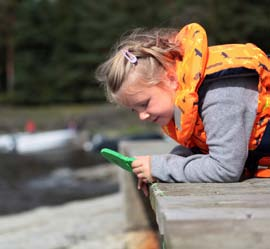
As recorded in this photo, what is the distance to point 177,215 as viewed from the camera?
166 centimetres

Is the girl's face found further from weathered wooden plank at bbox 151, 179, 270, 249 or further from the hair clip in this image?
weathered wooden plank at bbox 151, 179, 270, 249

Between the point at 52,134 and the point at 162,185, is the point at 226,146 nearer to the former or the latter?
the point at 162,185

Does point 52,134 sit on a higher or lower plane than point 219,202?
lower

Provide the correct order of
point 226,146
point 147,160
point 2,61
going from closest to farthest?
point 226,146 < point 147,160 < point 2,61

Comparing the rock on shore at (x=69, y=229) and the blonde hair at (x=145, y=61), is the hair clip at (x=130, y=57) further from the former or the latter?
the rock on shore at (x=69, y=229)

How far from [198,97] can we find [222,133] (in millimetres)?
183

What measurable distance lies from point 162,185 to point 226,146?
29 centimetres

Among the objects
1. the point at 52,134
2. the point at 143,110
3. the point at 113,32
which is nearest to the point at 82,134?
the point at 52,134

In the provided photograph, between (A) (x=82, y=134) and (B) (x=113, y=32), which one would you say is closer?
(A) (x=82, y=134)

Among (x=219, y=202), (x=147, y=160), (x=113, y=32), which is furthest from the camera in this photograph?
(x=113, y=32)

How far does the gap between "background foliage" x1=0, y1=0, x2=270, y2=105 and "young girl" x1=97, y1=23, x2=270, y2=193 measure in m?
36.8

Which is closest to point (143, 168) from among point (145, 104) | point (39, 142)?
point (145, 104)

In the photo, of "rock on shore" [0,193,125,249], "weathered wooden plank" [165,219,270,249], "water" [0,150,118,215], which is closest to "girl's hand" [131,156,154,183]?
"weathered wooden plank" [165,219,270,249]

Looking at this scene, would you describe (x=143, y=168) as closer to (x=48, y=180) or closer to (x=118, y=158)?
(x=118, y=158)
